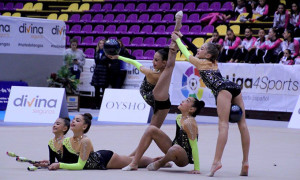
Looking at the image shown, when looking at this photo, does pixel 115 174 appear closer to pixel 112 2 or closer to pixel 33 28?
pixel 33 28

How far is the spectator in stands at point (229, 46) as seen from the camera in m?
16.9

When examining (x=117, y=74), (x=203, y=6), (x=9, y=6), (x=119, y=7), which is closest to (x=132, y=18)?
(x=119, y=7)

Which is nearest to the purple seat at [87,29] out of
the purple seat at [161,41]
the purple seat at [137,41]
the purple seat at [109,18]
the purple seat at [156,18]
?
the purple seat at [109,18]

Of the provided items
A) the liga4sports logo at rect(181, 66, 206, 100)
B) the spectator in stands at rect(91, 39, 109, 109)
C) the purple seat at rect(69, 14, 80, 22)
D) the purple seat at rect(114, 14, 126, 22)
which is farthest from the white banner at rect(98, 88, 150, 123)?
the purple seat at rect(69, 14, 80, 22)

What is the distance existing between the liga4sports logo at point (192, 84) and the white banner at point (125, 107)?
2121 millimetres

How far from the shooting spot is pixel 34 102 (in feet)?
42.8

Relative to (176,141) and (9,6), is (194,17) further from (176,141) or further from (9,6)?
(176,141)

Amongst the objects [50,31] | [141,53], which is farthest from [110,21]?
[50,31]

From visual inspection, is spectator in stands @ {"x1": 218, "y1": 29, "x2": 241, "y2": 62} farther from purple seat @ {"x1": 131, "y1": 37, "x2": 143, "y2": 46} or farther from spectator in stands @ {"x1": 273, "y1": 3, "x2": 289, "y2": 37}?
purple seat @ {"x1": 131, "y1": 37, "x2": 143, "y2": 46}

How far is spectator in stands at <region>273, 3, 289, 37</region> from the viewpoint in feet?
55.9

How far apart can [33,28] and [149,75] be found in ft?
33.8

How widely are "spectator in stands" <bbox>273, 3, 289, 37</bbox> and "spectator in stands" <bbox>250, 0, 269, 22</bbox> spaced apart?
1.14 metres

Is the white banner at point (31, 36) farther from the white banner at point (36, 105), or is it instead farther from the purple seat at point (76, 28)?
the purple seat at point (76, 28)

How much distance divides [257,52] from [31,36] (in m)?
6.17
